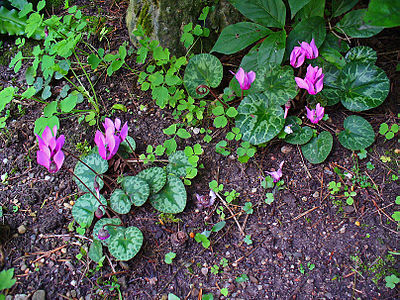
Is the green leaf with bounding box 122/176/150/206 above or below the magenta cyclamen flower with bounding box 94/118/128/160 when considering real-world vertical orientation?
below

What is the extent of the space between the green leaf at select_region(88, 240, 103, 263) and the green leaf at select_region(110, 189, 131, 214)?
19 centimetres

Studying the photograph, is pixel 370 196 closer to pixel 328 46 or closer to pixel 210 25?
pixel 328 46

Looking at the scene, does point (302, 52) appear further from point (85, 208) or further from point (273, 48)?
point (85, 208)

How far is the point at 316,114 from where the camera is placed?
186cm

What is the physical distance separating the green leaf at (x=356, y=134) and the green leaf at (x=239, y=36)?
711 mm

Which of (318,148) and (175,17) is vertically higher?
(175,17)

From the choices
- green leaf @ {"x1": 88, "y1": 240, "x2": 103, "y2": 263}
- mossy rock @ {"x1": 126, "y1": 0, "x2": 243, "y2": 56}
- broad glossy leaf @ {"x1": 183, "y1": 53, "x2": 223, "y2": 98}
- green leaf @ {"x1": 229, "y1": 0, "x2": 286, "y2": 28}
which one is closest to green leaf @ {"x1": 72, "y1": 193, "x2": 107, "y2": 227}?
green leaf @ {"x1": 88, "y1": 240, "x2": 103, "y2": 263}

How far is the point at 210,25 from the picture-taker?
7.35ft

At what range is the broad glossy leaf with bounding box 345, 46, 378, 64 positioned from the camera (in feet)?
6.41

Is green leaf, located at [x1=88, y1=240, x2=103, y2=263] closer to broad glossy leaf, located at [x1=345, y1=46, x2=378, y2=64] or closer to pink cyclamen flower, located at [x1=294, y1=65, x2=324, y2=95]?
pink cyclamen flower, located at [x1=294, y1=65, x2=324, y2=95]

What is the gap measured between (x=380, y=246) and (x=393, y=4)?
1.08 m

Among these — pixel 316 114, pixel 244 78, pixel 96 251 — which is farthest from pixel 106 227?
pixel 316 114

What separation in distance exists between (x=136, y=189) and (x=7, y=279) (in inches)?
28.6

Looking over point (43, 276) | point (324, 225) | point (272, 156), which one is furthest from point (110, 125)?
point (324, 225)
